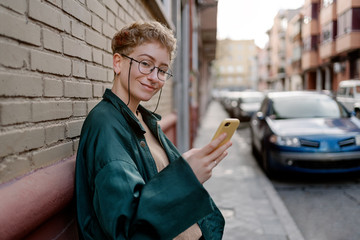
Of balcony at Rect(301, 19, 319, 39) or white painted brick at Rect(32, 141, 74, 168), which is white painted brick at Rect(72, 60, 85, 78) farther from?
balcony at Rect(301, 19, 319, 39)

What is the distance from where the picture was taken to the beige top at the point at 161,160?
64.7 inches

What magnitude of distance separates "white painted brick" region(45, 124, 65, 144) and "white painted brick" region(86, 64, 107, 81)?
483 millimetres

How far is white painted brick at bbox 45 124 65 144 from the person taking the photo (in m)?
1.57

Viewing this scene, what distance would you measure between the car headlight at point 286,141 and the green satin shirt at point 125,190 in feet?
16.5

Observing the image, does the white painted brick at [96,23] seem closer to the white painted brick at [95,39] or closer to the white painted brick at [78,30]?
the white painted brick at [95,39]

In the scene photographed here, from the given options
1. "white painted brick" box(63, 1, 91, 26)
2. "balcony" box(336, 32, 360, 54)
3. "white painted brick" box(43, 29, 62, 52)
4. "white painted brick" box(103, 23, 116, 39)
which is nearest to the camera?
"white painted brick" box(43, 29, 62, 52)

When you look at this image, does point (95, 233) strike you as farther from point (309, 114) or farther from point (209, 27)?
point (209, 27)

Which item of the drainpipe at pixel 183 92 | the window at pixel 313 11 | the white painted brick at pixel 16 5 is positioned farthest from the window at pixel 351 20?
the white painted brick at pixel 16 5

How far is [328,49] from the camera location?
29531mm

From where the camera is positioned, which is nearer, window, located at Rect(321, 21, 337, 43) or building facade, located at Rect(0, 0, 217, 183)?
building facade, located at Rect(0, 0, 217, 183)

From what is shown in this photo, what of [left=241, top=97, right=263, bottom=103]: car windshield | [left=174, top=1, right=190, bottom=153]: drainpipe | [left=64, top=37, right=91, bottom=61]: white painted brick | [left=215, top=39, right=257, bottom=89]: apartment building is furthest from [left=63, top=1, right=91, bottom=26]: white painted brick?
[left=215, top=39, right=257, bottom=89]: apartment building

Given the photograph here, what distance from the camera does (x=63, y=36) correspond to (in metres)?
1.73

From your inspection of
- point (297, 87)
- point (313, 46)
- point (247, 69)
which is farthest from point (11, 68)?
point (247, 69)

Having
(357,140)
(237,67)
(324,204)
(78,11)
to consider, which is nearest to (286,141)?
(357,140)
